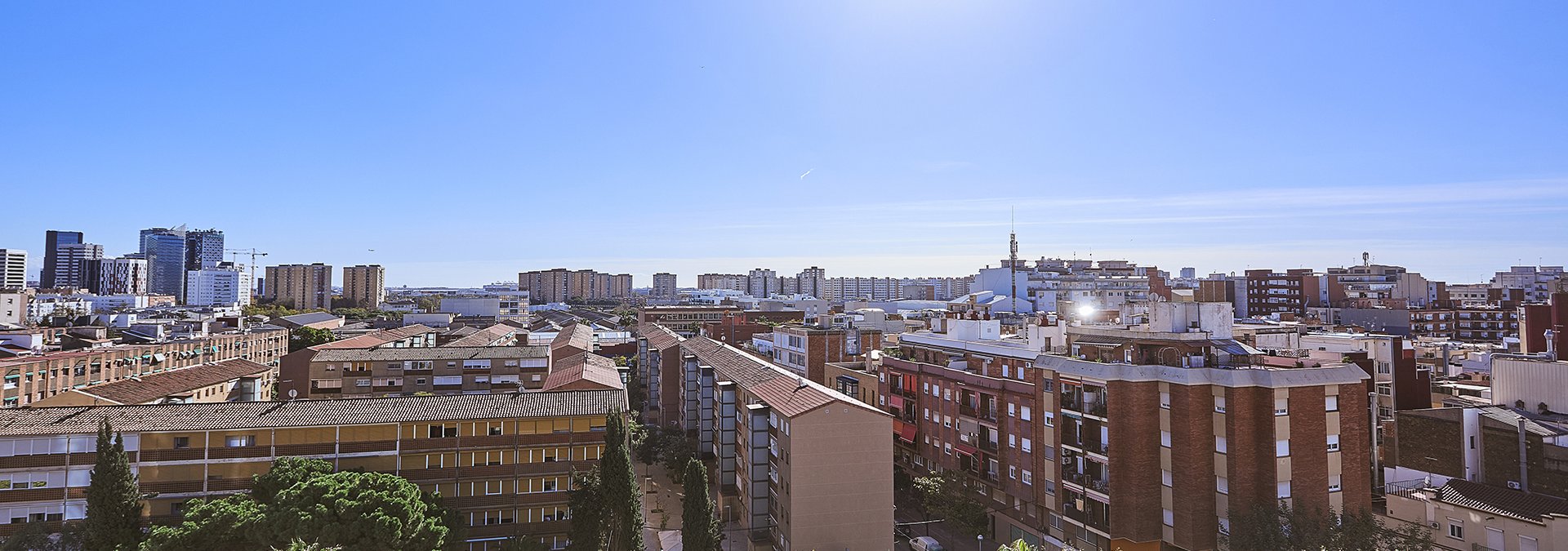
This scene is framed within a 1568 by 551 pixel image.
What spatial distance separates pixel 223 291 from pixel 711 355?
19432 cm

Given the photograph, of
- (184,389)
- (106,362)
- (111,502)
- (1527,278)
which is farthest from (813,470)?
(1527,278)

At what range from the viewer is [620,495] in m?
30.8

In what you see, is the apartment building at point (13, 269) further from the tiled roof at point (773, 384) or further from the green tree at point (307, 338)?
the tiled roof at point (773, 384)

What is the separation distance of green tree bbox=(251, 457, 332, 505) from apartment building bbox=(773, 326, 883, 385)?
32.7 metres

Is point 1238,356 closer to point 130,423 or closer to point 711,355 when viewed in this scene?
point 711,355

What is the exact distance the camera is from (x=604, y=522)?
31312 millimetres

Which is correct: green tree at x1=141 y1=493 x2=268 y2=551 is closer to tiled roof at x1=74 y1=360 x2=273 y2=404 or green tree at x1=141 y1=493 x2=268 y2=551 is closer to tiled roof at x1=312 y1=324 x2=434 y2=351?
tiled roof at x1=74 y1=360 x2=273 y2=404

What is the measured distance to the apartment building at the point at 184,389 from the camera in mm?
40562

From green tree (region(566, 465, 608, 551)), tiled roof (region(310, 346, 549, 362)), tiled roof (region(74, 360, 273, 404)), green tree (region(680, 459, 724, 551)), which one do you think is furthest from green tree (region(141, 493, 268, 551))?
tiled roof (region(310, 346, 549, 362))

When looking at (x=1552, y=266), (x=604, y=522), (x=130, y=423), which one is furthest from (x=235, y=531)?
(x=1552, y=266)

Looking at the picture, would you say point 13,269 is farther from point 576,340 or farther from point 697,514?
point 697,514

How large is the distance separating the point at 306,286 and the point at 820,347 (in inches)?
6263

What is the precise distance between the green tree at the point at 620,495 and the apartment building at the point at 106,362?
125 ft

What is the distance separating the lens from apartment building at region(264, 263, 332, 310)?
571 feet
